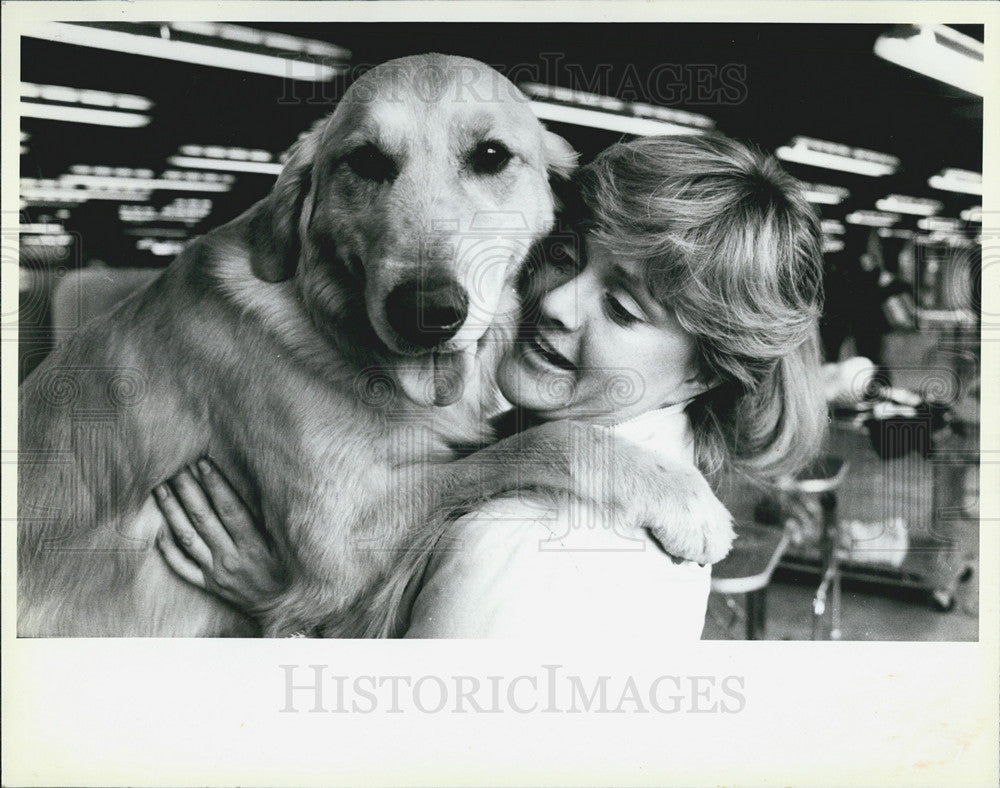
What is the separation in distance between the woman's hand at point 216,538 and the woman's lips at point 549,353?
1.04 metres

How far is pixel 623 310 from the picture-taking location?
263 cm

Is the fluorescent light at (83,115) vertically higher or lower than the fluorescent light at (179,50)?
lower

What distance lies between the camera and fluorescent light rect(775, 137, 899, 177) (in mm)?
2707

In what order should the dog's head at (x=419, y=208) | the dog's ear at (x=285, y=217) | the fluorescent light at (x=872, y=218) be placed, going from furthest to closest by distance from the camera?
the fluorescent light at (x=872, y=218), the dog's ear at (x=285, y=217), the dog's head at (x=419, y=208)

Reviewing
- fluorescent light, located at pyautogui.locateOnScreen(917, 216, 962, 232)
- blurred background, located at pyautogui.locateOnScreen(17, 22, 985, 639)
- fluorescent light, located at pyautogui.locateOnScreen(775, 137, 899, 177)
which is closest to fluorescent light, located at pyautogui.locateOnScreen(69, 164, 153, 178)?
blurred background, located at pyautogui.locateOnScreen(17, 22, 985, 639)

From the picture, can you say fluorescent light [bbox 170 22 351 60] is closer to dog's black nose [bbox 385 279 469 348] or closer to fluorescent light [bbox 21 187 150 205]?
fluorescent light [bbox 21 187 150 205]

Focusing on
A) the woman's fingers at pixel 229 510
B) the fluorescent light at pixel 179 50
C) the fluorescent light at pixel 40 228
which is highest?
the fluorescent light at pixel 179 50

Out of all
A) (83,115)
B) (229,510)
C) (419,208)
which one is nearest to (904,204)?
(419,208)

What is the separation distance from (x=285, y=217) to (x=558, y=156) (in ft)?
2.87

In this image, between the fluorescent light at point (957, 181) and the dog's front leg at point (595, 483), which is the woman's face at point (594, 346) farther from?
the fluorescent light at point (957, 181)

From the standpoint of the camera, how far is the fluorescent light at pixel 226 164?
2.67 metres

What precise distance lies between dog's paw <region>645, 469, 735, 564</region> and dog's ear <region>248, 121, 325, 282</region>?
1347 mm

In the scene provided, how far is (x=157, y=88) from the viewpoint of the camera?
272 cm

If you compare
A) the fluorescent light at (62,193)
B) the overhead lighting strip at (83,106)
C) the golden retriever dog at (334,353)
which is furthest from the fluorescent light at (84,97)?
the golden retriever dog at (334,353)
